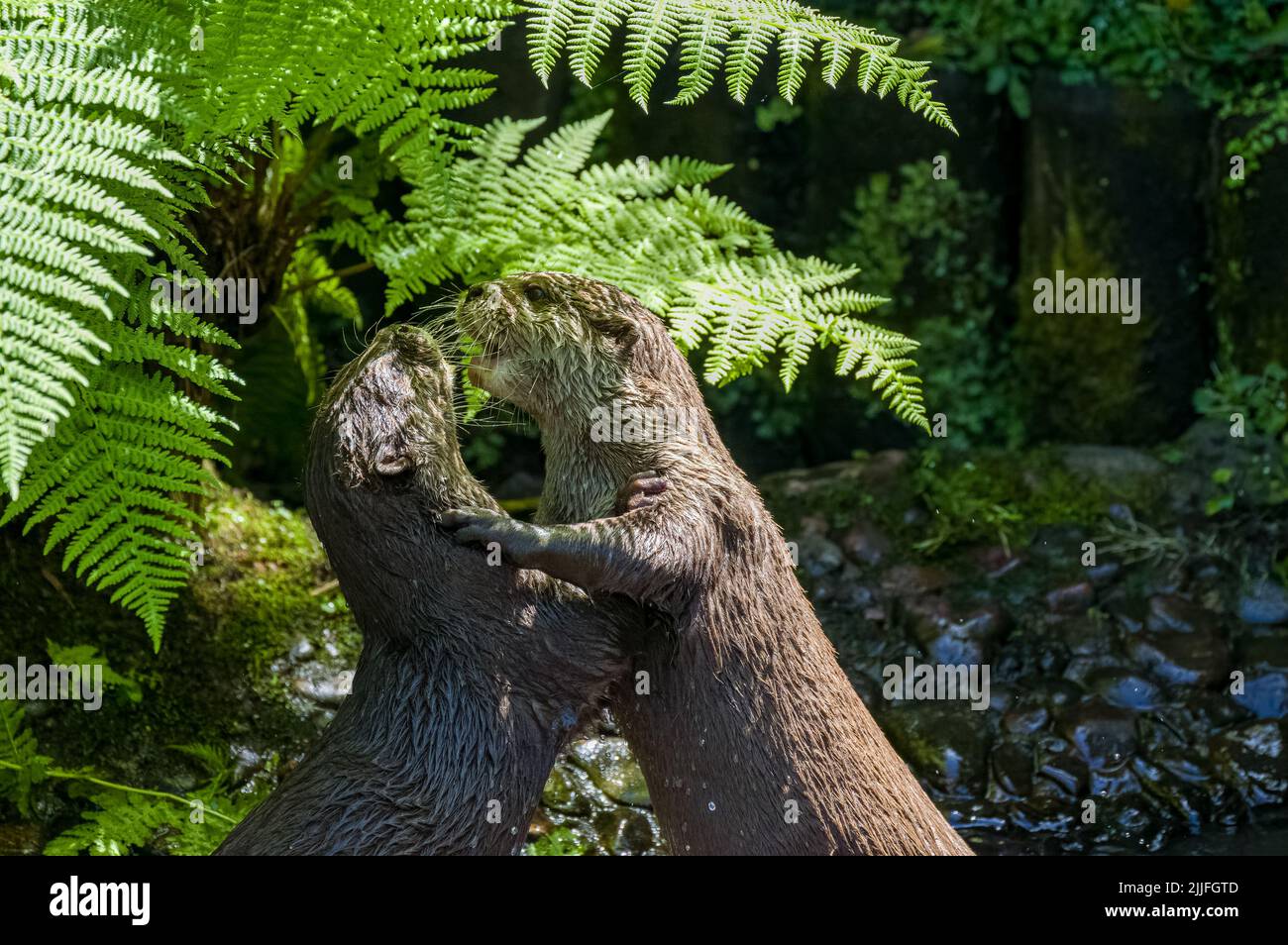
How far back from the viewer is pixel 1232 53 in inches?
233

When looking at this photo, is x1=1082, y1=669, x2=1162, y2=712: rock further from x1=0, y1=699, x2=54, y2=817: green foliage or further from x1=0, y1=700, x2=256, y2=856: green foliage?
x1=0, y1=699, x2=54, y2=817: green foliage

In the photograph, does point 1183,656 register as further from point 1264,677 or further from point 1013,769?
point 1013,769

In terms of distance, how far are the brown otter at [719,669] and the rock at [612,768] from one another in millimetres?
929

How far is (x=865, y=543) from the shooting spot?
5.55 metres

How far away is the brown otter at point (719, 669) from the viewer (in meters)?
3.27

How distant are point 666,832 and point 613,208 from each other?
1981 mm

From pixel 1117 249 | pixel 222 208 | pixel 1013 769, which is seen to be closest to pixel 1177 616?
pixel 1013 769

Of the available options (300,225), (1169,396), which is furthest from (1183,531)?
(300,225)

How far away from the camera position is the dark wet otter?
10.4 ft

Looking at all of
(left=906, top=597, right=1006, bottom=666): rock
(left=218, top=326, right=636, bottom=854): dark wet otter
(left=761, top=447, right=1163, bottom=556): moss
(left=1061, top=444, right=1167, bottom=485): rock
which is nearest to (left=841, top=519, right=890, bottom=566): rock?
(left=761, top=447, right=1163, bottom=556): moss

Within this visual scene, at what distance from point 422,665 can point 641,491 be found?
64 centimetres

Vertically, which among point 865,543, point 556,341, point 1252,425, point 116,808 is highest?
point 1252,425

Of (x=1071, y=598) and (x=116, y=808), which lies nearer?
(x=116, y=808)

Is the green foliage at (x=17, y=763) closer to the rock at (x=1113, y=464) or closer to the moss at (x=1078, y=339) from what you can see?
the rock at (x=1113, y=464)
